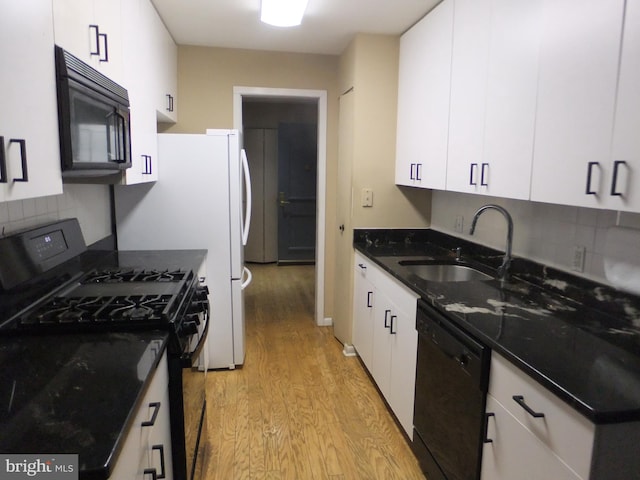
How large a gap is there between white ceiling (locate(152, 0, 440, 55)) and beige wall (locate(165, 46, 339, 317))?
8 centimetres

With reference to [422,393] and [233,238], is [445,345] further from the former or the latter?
[233,238]

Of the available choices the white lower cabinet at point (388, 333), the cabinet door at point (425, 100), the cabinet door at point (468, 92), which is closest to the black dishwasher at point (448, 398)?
the white lower cabinet at point (388, 333)

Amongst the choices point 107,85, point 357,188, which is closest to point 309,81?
point 357,188

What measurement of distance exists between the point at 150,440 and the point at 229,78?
2927 millimetres

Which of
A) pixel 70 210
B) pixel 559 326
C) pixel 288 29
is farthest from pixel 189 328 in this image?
pixel 288 29

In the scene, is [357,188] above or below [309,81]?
below

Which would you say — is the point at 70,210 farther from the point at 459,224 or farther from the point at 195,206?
the point at 459,224

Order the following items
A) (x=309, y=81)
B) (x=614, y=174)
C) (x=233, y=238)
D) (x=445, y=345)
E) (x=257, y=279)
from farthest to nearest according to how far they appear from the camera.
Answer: (x=257, y=279) → (x=309, y=81) → (x=233, y=238) → (x=445, y=345) → (x=614, y=174)

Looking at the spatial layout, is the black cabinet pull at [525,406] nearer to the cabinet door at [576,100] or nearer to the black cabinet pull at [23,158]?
the cabinet door at [576,100]

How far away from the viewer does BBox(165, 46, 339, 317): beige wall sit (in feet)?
11.3

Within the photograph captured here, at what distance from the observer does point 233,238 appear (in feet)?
9.67

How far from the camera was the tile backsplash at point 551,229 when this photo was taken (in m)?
1.74

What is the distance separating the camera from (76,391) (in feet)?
3.56

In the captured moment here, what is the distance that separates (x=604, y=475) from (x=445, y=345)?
0.70 meters
